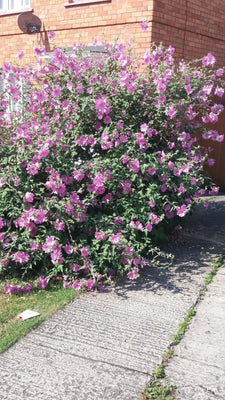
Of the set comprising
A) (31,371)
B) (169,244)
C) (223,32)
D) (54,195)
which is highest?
(223,32)

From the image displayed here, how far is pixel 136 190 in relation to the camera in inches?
188

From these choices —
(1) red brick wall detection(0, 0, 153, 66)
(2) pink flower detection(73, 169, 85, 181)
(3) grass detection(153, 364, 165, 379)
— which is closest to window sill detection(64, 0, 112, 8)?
(1) red brick wall detection(0, 0, 153, 66)

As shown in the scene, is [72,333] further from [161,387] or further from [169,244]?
[169,244]

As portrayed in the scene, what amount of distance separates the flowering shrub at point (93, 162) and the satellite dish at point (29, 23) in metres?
4.28

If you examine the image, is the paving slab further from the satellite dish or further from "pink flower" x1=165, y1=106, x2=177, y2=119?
the satellite dish

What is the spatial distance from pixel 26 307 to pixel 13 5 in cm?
798

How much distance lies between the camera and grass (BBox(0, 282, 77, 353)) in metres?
3.46

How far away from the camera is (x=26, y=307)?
3965 mm

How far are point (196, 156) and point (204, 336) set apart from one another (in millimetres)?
2321

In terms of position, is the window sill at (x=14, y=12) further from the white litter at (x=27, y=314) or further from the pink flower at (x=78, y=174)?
the white litter at (x=27, y=314)

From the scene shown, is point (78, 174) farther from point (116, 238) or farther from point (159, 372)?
point (159, 372)

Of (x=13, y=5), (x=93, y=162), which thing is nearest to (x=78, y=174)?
(x=93, y=162)

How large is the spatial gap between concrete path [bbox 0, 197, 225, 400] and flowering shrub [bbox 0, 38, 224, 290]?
269mm

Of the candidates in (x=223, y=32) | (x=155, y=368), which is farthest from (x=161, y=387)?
(x=223, y=32)
